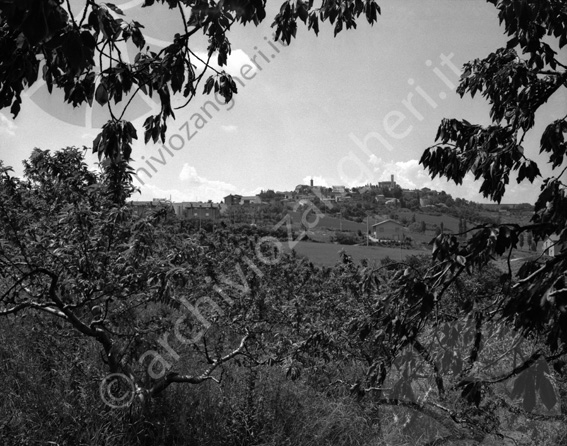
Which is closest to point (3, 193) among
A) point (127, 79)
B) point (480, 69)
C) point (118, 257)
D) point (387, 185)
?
point (118, 257)

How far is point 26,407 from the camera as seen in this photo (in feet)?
Result: 10.0

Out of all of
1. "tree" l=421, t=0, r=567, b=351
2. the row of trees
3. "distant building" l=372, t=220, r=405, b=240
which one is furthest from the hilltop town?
"tree" l=421, t=0, r=567, b=351

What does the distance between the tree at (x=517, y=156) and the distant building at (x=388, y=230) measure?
51.6 ft

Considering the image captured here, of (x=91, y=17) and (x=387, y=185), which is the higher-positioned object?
(x=387, y=185)

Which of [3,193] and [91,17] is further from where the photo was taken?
[3,193]

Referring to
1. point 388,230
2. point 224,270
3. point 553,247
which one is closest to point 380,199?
point 388,230

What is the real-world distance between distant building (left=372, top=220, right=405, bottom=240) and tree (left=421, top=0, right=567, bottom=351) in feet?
51.6

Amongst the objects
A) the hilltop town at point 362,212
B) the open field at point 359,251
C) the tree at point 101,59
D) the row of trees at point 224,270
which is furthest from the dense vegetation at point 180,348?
the open field at point 359,251

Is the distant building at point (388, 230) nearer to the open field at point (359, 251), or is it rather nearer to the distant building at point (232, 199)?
the open field at point (359, 251)

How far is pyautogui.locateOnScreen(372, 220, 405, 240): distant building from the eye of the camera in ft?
61.6

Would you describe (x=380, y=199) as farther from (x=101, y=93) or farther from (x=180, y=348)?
(x=101, y=93)

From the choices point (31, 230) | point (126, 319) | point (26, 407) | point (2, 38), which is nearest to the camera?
point (2, 38)

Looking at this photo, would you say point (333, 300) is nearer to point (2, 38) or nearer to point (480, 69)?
point (480, 69)

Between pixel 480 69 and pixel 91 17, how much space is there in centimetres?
327
